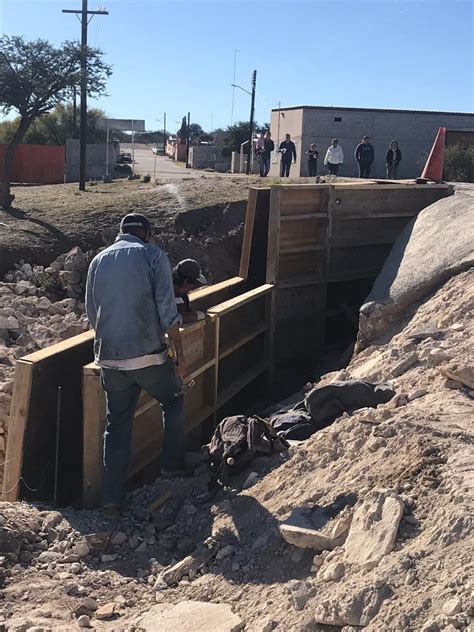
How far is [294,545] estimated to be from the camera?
4.36 meters

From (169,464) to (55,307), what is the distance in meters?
6.77

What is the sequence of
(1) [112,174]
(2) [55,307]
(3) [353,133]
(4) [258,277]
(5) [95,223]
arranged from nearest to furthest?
(4) [258,277] < (2) [55,307] < (5) [95,223] < (1) [112,174] < (3) [353,133]

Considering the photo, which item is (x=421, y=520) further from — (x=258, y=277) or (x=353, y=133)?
(x=353, y=133)

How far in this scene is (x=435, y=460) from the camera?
172 inches

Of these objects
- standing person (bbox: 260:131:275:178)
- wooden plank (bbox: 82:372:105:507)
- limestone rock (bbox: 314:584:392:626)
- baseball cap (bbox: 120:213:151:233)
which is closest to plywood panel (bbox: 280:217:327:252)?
baseball cap (bbox: 120:213:151:233)

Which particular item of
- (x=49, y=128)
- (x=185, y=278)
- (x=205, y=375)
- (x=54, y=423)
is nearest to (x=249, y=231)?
(x=205, y=375)

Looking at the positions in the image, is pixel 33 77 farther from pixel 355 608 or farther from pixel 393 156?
pixel 355 608

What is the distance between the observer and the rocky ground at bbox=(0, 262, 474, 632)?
140 inches

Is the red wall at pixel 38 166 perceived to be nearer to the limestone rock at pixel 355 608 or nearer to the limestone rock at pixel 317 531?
the limestone rock at pixel 317 531

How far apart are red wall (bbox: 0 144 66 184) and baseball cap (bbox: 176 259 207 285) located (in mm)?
25754

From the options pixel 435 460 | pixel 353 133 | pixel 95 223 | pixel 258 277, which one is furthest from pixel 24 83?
pixel 353 133

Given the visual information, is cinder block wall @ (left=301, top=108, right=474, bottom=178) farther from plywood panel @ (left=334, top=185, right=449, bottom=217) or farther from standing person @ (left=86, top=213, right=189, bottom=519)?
standing person @ (left=86, top=213, right=189, bottom=519)

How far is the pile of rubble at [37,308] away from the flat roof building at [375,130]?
72.7ft

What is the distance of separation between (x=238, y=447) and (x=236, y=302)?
10.4 feet
